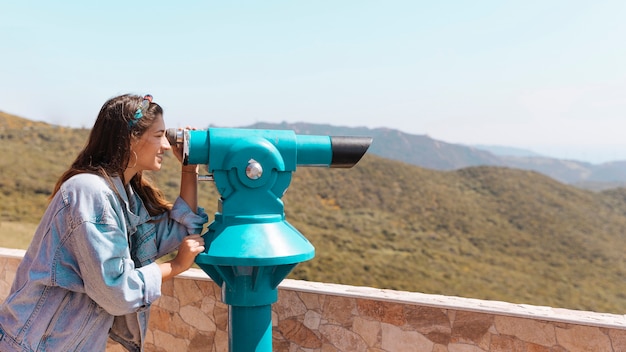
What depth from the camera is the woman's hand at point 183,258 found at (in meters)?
1.76

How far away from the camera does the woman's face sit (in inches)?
70.5

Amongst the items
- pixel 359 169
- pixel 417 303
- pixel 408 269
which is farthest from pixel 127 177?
pixel 359 169

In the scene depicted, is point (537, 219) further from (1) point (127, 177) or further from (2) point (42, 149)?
(1) point (127, 177)

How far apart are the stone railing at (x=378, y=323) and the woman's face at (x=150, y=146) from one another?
150 centimetres

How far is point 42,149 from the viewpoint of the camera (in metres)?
24.8

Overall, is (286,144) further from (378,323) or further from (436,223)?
(436,223)

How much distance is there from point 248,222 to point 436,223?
25414mm

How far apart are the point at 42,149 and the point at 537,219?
76.9 ft

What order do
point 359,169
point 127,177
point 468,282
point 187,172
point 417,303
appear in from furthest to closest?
point 359,169 < point 468,282 < point 417,303 < point 187,172 < point 127,177

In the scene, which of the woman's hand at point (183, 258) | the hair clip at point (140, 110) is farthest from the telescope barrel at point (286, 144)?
the woman's hand at point (183, 258)

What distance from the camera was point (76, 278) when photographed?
1.62 meters

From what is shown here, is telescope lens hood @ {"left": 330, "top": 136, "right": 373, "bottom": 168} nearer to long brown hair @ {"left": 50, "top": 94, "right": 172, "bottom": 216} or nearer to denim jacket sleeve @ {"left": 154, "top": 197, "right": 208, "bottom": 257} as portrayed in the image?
denim jacket sleeve @ {"left": 154, "top": 197, "right": 208, "bottom": 257}

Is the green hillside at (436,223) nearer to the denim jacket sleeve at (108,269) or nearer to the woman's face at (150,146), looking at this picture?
the woman's face at (150,146)

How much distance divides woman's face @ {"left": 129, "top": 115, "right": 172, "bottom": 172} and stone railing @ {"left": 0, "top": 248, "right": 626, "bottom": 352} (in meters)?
1.50
